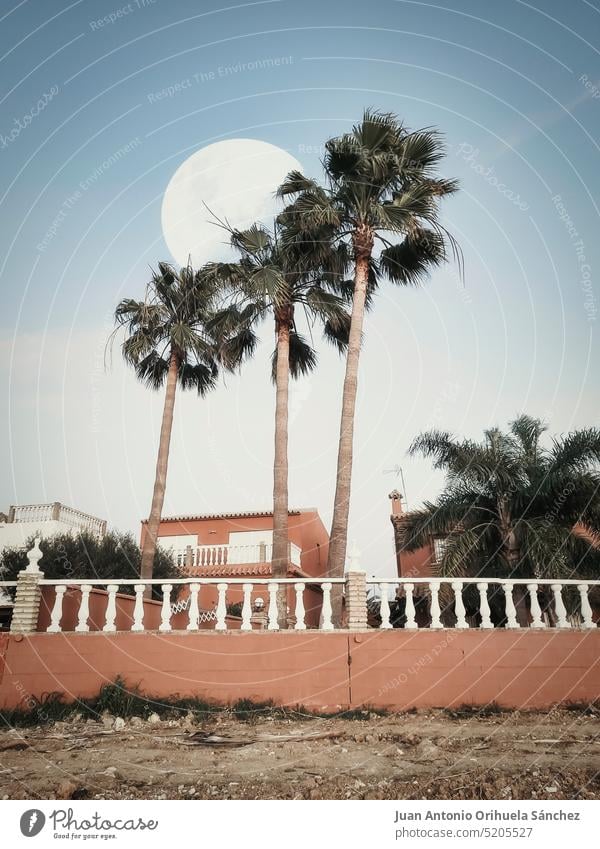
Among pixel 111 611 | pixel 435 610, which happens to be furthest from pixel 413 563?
pixel 111 611

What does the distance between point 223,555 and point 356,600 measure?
14.7 m

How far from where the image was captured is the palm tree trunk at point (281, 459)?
1178 cm

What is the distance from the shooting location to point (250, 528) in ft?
87.8

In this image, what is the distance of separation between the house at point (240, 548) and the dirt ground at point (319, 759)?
432 inches

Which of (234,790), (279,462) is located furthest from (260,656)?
(279,462)

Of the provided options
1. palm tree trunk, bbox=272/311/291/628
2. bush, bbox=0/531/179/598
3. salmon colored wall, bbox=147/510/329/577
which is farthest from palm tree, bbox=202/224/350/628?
salmon colored wall, bbox=147/510/329/577

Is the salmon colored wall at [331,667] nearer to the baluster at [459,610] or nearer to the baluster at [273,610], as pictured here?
the baluster at [459,610]

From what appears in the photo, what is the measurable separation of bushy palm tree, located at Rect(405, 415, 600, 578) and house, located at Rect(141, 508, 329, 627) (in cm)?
657

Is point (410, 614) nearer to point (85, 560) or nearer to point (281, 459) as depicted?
point (281, 459)

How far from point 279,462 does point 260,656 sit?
5.03 m

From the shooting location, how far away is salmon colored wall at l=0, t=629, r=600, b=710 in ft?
27.1

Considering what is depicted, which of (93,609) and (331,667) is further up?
(93,609)

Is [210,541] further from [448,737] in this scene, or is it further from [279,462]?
[448,737]

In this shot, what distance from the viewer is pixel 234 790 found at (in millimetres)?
4637
